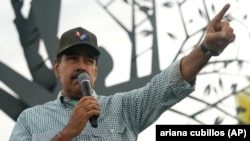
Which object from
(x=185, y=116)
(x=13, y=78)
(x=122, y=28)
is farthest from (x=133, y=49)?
(x=13, y=78)

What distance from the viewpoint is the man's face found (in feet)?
4.47

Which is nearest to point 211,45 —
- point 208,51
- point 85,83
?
point 208,51

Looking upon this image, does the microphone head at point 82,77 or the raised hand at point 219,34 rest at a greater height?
the raised hand at point 219,34

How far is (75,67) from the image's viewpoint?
137 centimetres

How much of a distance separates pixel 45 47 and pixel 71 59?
240 centimetres

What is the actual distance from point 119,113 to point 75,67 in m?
0.16

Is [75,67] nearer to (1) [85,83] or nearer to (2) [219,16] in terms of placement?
(1) [85,83]

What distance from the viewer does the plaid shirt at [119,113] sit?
4.24 feet

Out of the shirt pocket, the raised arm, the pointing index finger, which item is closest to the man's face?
the shirt pocket

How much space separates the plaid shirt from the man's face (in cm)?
4

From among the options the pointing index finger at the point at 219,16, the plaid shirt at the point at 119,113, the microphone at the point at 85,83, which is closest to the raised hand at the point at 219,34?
the pointing index finger at the point at 219,16

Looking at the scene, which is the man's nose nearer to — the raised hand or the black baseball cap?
the black baseball cap

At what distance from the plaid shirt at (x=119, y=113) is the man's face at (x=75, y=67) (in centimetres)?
4

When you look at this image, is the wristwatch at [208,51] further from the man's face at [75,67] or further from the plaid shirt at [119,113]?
the man's face at [75,67]
